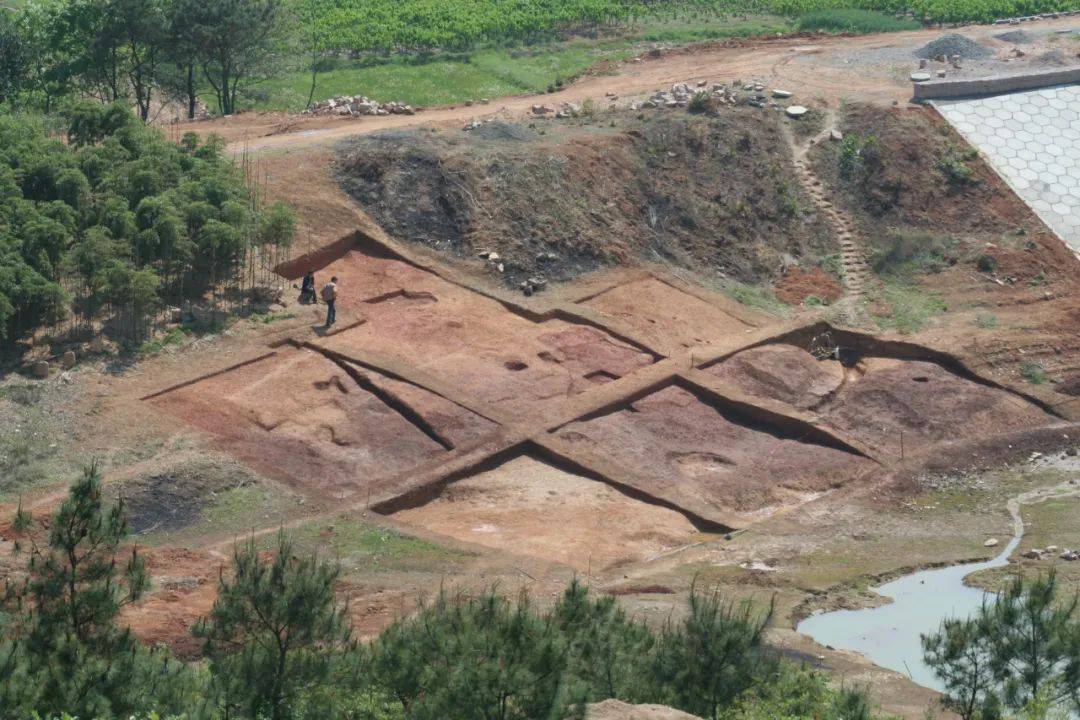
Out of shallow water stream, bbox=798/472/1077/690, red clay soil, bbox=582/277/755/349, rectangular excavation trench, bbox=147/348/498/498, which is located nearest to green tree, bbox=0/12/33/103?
rectangular excavation trench, bbox=147/348/498/498

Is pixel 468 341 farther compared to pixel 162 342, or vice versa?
pixel 468 341

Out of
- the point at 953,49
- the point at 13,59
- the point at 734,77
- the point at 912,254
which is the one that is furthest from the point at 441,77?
the point at 912,254

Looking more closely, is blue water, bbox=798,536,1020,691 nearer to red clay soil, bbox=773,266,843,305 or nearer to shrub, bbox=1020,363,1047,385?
shrub, bbox=1020,363,1047,385

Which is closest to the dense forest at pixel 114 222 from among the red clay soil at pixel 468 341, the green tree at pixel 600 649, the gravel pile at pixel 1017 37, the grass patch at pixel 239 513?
the red clay soil at pixel 468 341

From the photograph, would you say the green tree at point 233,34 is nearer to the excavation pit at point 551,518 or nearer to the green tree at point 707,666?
the excavation pit at point 551,518

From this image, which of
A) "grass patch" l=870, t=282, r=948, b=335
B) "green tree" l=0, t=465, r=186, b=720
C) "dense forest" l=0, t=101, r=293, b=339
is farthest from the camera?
"grass patch" l=870, t=282, r=948, b=335

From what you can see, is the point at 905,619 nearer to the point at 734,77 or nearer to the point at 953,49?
the point at 734,77
